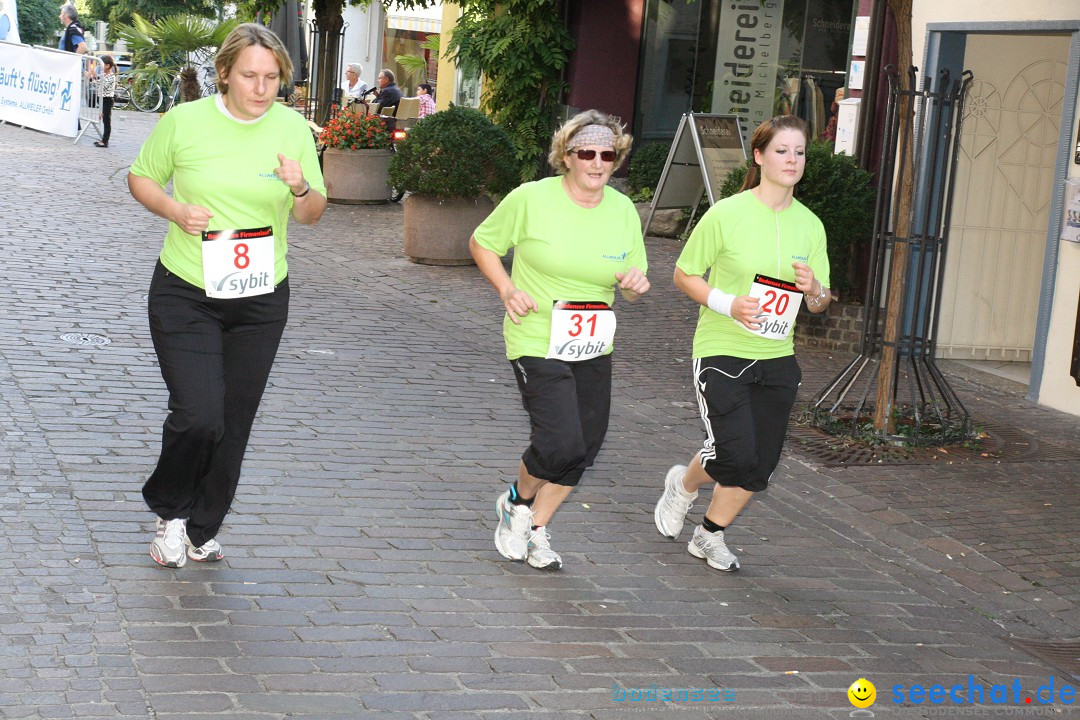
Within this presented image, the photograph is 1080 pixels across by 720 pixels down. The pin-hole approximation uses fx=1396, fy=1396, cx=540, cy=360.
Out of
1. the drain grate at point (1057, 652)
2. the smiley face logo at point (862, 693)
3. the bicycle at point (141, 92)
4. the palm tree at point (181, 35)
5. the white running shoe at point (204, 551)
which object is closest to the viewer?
the smiley face logo at point (862, 693)

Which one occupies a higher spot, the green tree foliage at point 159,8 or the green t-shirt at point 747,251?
the green tree foliage at point 159,8

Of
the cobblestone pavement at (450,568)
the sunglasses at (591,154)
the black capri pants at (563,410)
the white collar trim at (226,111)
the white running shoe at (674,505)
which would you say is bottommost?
the cobblestone pavement at (450,568)

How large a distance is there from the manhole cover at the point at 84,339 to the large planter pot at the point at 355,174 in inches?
336

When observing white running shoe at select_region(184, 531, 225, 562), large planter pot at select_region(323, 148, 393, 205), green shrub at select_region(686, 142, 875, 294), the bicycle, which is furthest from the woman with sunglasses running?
the bicycle

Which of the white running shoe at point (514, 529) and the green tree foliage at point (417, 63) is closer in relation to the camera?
the white running shoe at point (514, 529)

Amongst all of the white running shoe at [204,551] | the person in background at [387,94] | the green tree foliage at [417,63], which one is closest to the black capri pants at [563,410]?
the white running shoe at [204,551]

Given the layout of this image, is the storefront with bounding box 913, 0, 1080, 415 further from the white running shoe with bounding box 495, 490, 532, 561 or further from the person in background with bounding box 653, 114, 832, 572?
the white running shoe with bounding box 495, 490, 532, 561

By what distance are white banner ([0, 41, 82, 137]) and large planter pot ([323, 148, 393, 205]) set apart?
864cm

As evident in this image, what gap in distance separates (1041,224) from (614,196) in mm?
6812

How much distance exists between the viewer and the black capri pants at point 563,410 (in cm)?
532

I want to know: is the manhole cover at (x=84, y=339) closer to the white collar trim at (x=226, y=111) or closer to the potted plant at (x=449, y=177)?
the white collar trim at (x=226, y=111)

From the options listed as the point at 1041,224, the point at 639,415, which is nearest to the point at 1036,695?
the point at 639,415

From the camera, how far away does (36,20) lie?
177ft

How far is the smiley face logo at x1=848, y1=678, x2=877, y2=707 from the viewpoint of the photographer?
4.65 meters
